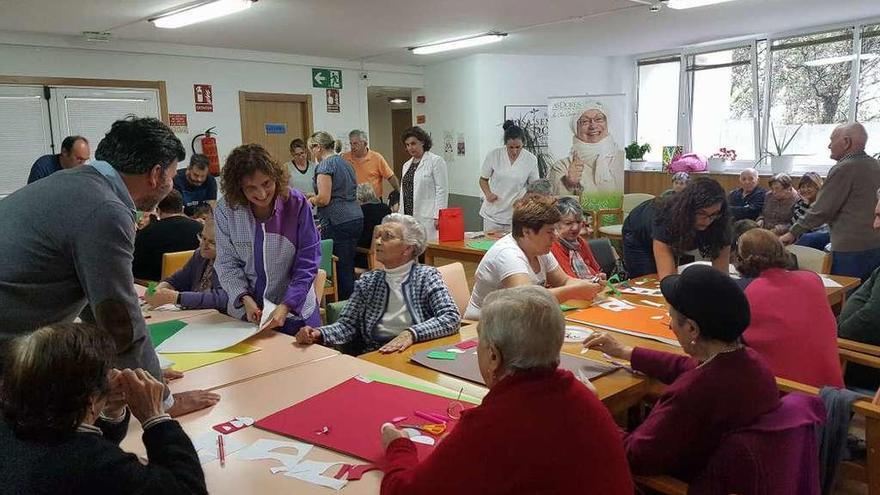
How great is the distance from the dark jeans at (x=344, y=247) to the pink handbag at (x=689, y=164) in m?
4.63

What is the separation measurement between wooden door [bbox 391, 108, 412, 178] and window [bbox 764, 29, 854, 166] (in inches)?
253

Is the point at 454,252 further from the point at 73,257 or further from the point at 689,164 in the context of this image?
the point at 689,164

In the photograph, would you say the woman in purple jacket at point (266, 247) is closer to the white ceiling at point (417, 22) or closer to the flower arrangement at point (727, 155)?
the white ceiling at point (417, 22)

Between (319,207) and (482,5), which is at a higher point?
(482,5)

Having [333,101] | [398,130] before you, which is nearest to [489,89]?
[333,101]

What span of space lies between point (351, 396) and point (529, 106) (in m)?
7.55

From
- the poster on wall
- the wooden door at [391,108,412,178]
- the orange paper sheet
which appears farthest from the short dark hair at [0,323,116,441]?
the wooden door at [391,108,412,178]

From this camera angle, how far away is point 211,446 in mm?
1639

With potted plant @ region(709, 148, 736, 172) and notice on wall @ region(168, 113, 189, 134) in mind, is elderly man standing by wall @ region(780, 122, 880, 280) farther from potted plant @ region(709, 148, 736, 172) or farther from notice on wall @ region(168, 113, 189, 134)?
notice on wall @ region(168, 113, 189, 134)

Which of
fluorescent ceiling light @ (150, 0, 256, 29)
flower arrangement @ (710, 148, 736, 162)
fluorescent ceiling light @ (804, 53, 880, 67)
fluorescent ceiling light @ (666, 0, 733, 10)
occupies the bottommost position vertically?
flower arrangement @ (710, 148, 736, 162)

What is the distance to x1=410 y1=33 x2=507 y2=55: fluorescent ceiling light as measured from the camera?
700 cm

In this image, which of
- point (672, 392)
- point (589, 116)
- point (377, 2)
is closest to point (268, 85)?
point (377, 2)

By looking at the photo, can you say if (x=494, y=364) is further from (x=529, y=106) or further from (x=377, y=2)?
(x=529, y=106)

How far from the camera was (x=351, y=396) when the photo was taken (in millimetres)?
1937
